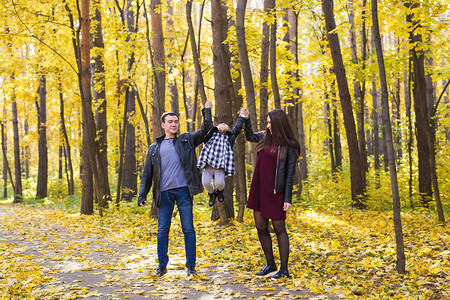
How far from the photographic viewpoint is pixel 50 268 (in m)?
6.36

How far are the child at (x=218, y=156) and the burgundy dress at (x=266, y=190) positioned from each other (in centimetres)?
53

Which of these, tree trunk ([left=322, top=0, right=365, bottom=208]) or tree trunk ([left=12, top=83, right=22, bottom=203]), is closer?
tree trunk ([left=322, top=0, right=365, bottom=208])

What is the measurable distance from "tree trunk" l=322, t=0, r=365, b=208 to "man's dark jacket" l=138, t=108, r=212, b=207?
277 inches

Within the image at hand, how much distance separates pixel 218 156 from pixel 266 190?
0.89 metres

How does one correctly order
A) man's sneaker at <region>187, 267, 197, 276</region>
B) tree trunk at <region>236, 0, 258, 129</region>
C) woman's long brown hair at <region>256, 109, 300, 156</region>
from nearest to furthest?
woman's long brown hair at <region>256, 109, 300, 156</region>
man's sneaker at <region>187, 267, 197, 276</region>
tree trunk at <region>236, 0, 258, 129</region>

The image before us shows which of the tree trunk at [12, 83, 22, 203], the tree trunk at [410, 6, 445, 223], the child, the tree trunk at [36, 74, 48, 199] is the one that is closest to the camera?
the child

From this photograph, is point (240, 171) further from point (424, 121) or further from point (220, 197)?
point (424, 121)

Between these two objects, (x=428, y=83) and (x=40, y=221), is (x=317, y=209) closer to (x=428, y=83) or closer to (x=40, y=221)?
(x=428, y=83)

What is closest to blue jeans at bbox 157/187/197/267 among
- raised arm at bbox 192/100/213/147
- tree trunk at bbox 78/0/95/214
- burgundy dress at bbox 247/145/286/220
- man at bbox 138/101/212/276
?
man at bbox 138/101/212/276

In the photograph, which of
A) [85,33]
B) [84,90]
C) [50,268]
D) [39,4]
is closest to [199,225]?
[50,268]

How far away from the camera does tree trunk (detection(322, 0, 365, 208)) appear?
11602 millimetres

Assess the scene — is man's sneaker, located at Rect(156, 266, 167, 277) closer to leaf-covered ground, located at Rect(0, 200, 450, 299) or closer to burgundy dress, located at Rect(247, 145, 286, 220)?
leaf-covered ground, located at Rect(0, 200, 450, 299)

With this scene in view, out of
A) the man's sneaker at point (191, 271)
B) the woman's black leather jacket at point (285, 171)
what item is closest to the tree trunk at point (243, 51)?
the woman's black leather jacket at point (285, 171)

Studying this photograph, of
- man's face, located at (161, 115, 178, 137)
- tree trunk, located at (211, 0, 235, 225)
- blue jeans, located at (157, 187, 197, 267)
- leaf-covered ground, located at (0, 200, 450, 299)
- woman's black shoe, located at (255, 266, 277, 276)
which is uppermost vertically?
tree trunk, located at (211, 0, 235, 225)
